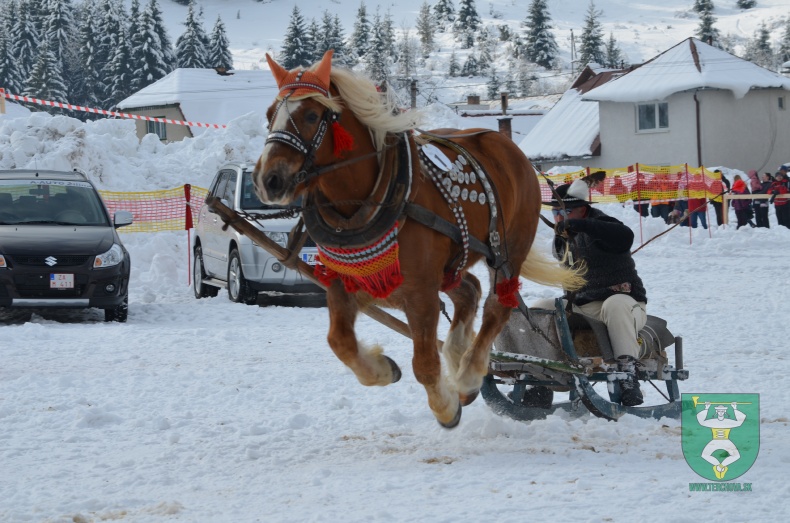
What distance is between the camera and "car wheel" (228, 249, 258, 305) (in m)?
13.0

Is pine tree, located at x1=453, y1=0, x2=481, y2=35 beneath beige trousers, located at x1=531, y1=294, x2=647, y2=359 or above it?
above

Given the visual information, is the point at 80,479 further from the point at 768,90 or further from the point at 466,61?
the point at 466,61

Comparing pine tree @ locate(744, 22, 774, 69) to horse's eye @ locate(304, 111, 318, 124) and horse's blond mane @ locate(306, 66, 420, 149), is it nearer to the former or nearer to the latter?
horse's blond mane @ locate(306, 66, 420, 149)

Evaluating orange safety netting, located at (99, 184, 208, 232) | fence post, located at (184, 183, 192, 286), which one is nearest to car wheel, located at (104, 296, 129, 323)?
fence post, located at (184, 183, 192, 286)

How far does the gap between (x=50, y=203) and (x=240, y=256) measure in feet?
7.61

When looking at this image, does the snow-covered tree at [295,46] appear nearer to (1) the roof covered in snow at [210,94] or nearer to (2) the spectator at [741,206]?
(1) the roof covered in snow at [210,94]

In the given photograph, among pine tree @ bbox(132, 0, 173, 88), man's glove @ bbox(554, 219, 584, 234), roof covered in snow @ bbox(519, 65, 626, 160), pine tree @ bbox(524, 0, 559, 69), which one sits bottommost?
→ man's glove @ bbox(554, 219, 584, 234)

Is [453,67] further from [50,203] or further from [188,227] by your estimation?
[50,203]

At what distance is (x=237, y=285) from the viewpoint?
1310cm

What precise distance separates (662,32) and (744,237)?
5196 inches

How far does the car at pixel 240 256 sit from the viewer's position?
12.8m

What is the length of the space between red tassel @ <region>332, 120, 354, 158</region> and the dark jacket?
5.61 ft

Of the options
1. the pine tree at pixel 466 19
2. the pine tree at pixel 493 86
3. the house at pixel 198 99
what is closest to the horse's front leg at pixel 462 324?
the house at pixel 198 99

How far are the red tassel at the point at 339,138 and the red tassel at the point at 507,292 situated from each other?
5.31 feet
